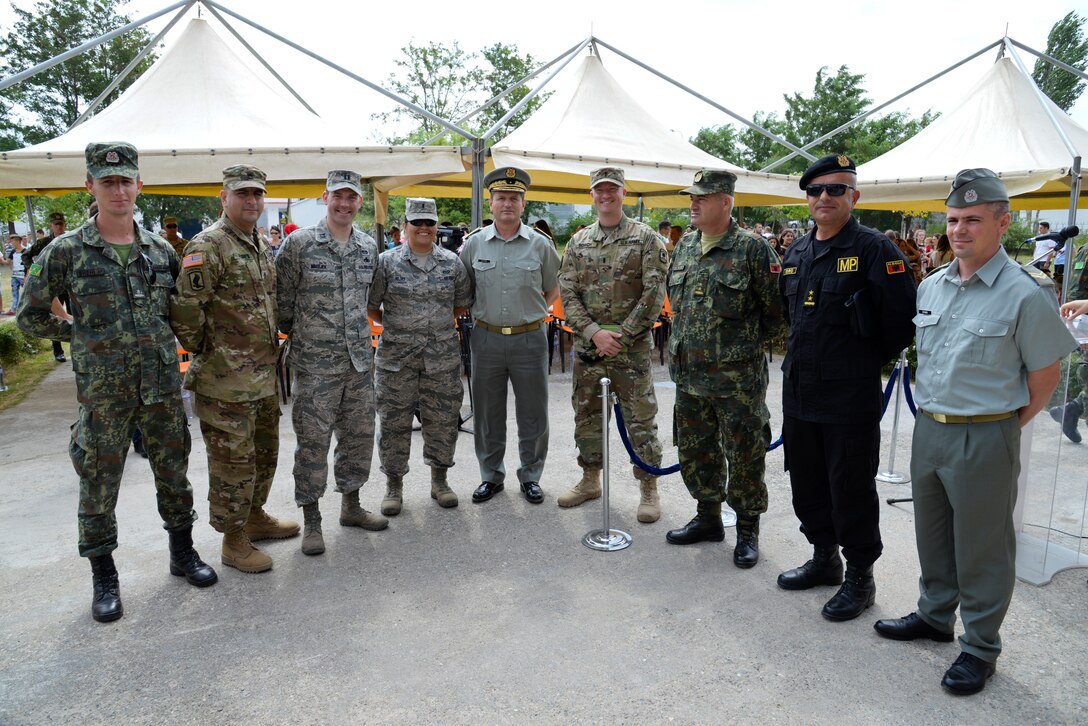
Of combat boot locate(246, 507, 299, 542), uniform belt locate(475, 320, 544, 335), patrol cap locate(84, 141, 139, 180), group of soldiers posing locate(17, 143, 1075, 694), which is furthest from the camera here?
uniform belt locate(475, 320, 544, 335)

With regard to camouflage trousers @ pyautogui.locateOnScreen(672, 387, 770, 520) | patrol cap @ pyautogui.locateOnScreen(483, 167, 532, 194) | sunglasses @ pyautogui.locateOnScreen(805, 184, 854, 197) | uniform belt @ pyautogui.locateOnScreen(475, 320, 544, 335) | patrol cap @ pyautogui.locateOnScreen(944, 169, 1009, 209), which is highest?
patrol cap @ pyautogui.locateOnScreen(483, 167, 532, 194)

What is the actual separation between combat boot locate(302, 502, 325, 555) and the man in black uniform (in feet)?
8.80

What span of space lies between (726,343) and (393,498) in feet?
7.82

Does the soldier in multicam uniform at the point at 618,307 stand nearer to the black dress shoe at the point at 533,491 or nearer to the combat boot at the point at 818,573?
the black dress shoe at the point at 533,491

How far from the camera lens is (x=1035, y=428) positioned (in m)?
4.17

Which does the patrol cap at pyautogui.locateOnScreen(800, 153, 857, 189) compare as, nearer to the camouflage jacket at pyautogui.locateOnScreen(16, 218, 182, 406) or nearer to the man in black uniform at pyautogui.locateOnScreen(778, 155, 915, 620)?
the man in black uniform at pyautogui.locateOnScreen(778, 155, 915, 620)

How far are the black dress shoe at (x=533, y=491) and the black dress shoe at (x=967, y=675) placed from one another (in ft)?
8.55

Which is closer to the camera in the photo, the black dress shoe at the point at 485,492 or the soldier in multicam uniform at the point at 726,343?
the soldier in multicam uniform at the point at 726,343

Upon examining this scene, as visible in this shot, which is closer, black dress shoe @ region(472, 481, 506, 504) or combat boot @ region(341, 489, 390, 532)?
combat boot @ region(341, 489, 390, 532)

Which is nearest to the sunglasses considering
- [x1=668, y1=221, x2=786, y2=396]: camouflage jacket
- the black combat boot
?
[x1=668, y1=221, x2=786, y2=396]: camouflage jacket

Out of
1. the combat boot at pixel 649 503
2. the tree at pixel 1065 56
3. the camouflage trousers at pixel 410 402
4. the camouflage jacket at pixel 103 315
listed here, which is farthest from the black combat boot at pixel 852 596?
the tree at pixel 1065 56

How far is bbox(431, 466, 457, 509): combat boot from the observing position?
461 centimetres

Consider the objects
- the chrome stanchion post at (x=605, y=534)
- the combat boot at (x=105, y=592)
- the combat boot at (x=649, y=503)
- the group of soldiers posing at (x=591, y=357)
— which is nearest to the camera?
the group of soldiers posing at (x=591, y=357)

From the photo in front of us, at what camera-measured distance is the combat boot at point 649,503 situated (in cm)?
436
